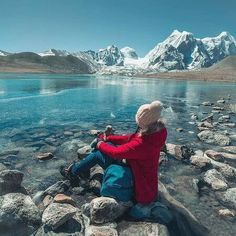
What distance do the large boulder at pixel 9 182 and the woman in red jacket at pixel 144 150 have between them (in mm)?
2963

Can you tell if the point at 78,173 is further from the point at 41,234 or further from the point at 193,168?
the point at 193,168

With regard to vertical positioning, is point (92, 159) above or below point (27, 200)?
above

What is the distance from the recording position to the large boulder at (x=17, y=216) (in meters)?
8.16

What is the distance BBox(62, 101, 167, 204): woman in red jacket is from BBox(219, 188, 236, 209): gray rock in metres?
3.49

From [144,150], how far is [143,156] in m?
0.19

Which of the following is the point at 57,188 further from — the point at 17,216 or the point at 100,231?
the point at 100,231

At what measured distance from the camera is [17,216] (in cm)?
828

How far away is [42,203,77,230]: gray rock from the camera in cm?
809

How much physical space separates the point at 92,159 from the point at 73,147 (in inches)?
291

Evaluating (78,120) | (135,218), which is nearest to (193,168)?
(135,218)

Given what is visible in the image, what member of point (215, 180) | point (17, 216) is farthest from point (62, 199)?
point (215, 180)

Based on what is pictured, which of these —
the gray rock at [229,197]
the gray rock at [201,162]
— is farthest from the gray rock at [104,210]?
the gray rock at [201,162]

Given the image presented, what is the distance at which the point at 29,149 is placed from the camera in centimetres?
1664

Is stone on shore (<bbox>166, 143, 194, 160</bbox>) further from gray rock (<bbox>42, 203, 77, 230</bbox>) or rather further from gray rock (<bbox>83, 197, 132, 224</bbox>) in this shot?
gray rock (<bbox>42, 203, 77, 230</bbox>)
